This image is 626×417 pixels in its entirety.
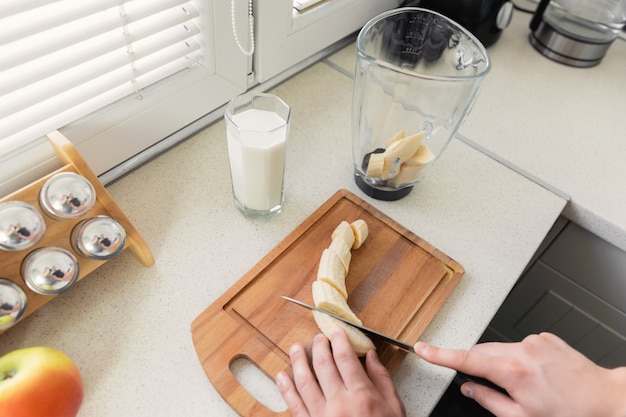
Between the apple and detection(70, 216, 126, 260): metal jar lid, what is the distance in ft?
0.36

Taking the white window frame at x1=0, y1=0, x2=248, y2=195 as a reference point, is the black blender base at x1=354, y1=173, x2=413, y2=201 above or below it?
below

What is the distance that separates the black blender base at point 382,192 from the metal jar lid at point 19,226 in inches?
16.5

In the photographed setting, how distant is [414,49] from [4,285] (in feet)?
2.14

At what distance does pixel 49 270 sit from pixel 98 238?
0.06m

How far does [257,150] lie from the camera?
0.56 m

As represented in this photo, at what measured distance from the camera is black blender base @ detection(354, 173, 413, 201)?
0.69 metres

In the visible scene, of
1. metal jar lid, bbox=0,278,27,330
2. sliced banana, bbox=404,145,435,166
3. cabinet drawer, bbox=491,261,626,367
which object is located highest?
sliced banana, bbox=404,145,435,166

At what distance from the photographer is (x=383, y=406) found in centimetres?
46

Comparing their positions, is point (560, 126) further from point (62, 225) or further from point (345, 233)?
point (62, 225)

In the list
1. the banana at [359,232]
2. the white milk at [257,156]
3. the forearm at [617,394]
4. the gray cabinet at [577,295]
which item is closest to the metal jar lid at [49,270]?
the white milk at [257,156]

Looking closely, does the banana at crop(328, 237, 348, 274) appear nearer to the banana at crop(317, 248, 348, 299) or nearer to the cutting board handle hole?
the banana at crop(317, 248, 348, 299)

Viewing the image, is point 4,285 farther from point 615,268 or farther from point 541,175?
point 615,268

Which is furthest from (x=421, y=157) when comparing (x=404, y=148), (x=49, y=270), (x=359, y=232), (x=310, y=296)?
(x=49, y=270)

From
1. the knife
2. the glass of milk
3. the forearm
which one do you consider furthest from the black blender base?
the forearm
